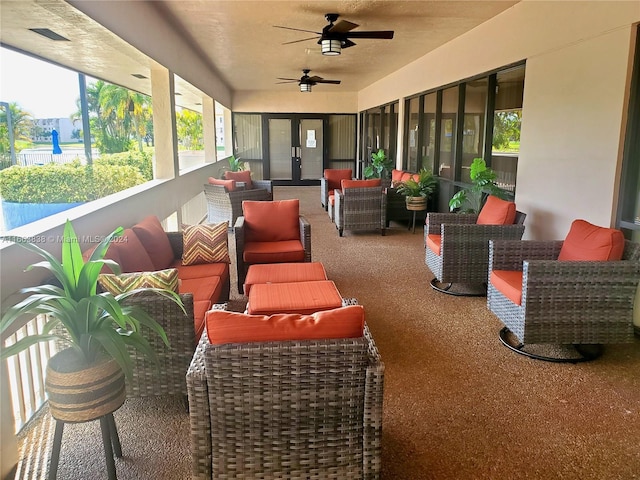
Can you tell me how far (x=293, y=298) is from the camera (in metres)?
2.96

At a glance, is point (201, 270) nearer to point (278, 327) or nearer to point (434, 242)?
point (278, 327)

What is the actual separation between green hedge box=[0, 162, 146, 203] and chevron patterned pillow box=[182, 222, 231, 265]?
4.46ft

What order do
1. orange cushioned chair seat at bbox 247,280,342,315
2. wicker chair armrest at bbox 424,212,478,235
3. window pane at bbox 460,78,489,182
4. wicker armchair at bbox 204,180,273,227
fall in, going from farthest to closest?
wicker armchair at bbox 204,180,273,227
window pane at bbox 460,78,489,182
wicker chair armrest at bbox 424,212,478,235
orange cushioned chair seat at bbox 247,280,342,315

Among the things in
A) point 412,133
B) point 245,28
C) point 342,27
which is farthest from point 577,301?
point 412,133

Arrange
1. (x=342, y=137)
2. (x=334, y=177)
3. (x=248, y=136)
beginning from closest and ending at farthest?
1. (x=334, y=177)
2. (x=248, y=136)
3. (x=342, y=137)

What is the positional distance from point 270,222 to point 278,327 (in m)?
3.12

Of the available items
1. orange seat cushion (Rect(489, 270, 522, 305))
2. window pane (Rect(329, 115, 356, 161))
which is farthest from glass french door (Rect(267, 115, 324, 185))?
orange seat cushion (Rect(489, 270, 522, 305))

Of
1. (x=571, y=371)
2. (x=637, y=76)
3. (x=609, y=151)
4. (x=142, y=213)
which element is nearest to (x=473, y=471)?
(x=571, y=371)

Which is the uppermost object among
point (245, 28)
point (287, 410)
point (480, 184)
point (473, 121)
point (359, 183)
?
point (245, 28)

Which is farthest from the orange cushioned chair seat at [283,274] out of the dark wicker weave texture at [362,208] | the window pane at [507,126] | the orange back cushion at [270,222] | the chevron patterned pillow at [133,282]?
the dark wicker weave texture at [362,208]

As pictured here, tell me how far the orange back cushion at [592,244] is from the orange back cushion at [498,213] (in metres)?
0.92

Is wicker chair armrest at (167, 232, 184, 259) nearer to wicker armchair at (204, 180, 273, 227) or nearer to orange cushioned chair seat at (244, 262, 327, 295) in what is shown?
orange cushioned chair seat at (244, 262, 327, 295)

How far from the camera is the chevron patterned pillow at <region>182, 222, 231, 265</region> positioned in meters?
4.01

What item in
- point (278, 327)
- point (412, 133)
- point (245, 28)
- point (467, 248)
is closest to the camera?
point (278, 327)
